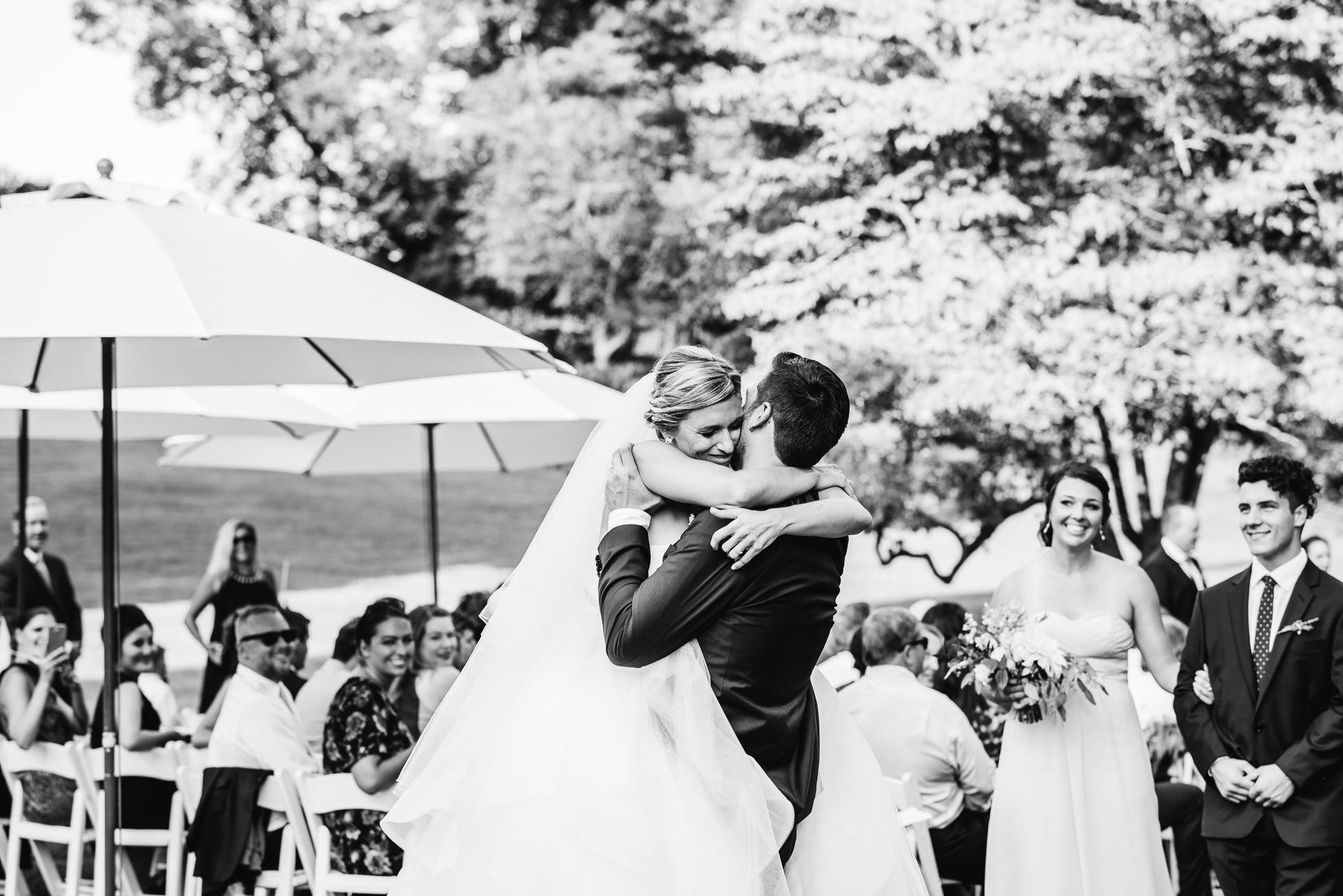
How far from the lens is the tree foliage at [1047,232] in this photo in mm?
13250

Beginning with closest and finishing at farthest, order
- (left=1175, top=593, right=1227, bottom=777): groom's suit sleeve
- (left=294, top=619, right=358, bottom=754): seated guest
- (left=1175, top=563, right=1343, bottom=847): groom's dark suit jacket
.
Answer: (left=1175, top=563, right=1343, bottom=847): groom's dark suit jacket
(left=1175, top=593, right=1227, bottom=777): groom's suit sleeve
(left=294, top=619, right=358, bottom=754): seated guest

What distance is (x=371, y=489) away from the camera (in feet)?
101

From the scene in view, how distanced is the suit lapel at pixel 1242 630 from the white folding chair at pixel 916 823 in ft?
3.72

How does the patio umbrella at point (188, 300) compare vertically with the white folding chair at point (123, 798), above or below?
above

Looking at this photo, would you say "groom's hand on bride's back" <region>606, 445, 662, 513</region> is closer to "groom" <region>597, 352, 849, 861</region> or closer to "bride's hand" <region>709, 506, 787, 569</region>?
"groom" <region>597, 352, 849, 861</region>

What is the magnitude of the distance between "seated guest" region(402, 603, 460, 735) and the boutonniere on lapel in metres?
3.23

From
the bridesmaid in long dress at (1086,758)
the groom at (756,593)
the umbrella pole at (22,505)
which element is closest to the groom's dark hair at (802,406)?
the groom at (756,593)

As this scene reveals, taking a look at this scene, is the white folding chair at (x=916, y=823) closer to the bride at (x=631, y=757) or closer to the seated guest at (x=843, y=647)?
the seated guest at (x=843, y=647)

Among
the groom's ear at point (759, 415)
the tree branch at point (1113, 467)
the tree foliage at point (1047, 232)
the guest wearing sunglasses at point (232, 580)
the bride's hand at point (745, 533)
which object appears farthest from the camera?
the tree branch at point (1113, 467)

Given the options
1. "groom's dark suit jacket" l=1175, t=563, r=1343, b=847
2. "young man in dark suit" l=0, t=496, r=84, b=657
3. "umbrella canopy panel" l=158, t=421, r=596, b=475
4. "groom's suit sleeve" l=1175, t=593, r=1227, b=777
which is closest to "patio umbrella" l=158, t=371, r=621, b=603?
"umbrella canopy panel" l=158, t=421, r=596, b=475

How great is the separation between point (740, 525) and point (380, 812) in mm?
2437

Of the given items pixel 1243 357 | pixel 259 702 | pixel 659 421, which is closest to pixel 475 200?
pixel 1243 357

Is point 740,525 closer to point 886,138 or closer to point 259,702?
point 259,702

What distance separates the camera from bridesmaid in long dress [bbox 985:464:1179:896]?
4793 millimetres
